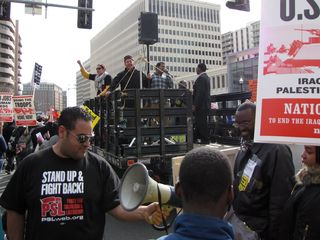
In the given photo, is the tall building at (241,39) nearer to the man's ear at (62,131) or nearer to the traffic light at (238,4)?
the traffic light at (238,4)

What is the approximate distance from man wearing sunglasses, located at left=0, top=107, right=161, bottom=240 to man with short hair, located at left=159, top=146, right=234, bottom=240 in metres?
1.18

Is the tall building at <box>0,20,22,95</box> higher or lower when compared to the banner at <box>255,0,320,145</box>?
higher

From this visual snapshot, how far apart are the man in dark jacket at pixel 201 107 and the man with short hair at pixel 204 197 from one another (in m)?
6.31

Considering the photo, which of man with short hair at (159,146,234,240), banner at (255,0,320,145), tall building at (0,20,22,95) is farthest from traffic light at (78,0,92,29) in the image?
tall building at (0,20,22,95)

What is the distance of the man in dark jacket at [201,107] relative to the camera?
812 cm

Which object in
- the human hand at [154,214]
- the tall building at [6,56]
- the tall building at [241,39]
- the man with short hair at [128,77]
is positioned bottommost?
the human hand at [154,214]

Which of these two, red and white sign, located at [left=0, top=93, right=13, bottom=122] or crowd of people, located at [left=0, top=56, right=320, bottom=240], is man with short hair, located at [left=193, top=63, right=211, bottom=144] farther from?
red and white sign, located at [left=0, top=93, right=13, bottom=122]

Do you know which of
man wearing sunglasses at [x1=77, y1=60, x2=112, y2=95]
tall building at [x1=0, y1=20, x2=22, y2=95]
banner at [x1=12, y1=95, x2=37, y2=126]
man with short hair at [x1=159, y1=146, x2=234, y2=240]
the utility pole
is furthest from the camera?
tall building at [x1=0, y1=20, x2=22, y2=95]

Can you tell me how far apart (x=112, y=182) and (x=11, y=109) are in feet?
53.5

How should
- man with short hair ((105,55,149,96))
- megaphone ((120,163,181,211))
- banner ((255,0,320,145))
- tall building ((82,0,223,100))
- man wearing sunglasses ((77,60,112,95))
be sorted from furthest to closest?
tall building ((82,0,223,100)) → man wearing sunglasses ((77,60,112,95)) → man with short hair ((105,55,149,96)) → banner ((255,0,320,145)) → megaphone ((120,163,181,211))

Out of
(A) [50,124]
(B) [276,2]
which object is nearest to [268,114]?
(B) [276,2]

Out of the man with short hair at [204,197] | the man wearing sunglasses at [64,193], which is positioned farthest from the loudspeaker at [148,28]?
the man with short hair at [204,197]

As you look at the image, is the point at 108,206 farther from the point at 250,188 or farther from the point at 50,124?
the point at 50,124

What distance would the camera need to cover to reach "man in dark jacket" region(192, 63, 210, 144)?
26.7 ft
